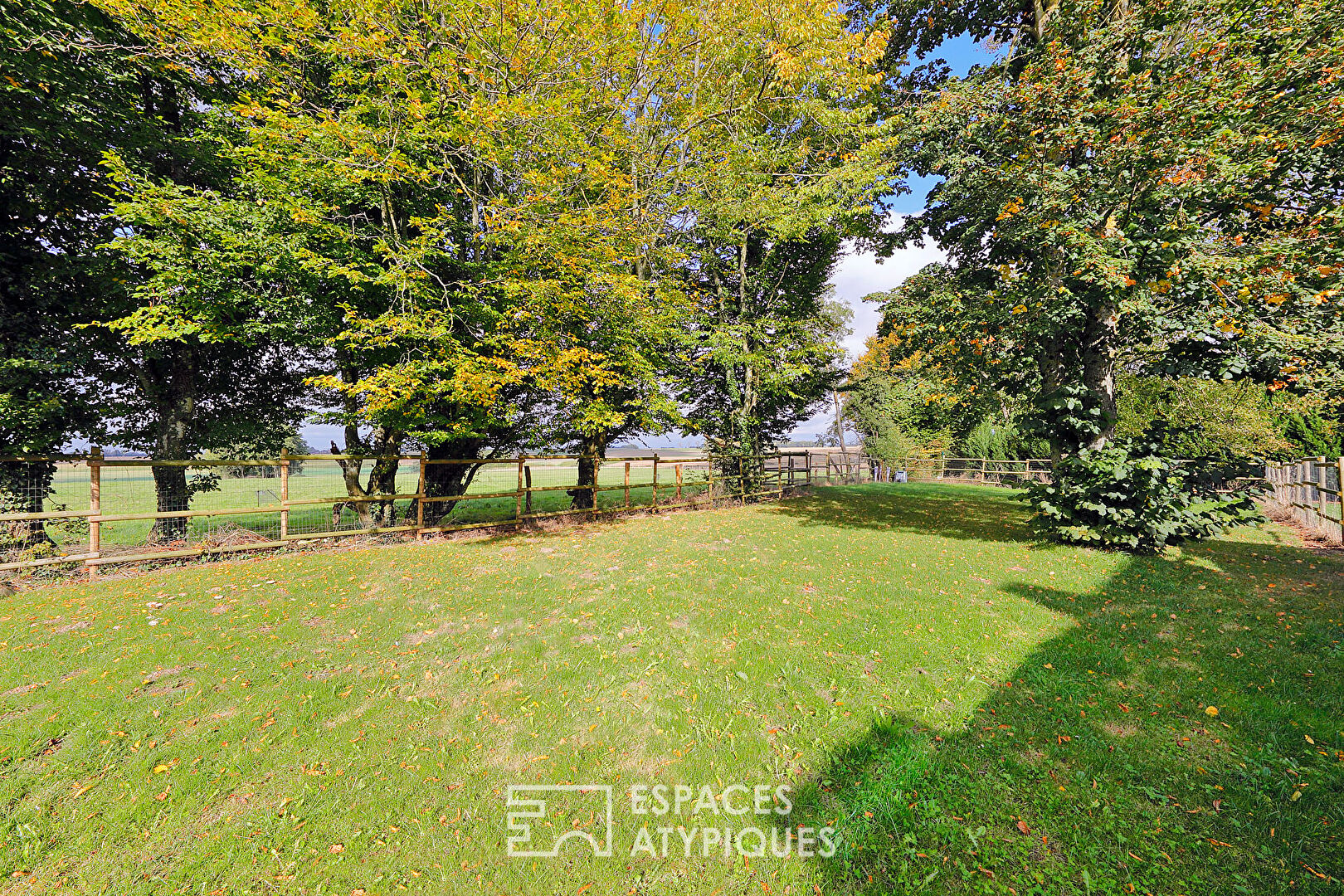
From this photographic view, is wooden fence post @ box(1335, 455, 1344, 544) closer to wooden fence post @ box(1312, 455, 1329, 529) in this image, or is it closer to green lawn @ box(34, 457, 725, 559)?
wooden fence post @ box(1312, 455, 1329, 529)

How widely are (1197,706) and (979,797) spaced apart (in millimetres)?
2640

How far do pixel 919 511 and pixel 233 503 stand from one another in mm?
20162

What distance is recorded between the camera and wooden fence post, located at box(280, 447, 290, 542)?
9023 millimetres

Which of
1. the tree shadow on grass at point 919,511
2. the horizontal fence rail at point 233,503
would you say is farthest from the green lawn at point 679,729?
the tree shadow on grass at point 919,511

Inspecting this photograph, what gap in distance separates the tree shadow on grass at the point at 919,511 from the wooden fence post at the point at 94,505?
14.3 m

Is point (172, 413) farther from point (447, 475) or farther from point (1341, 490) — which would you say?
point (1341, 490)

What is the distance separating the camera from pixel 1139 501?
8398 millimetres

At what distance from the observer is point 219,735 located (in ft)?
11.3

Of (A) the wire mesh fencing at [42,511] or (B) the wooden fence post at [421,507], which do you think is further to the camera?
(B) the wooden fence post at [421,507]

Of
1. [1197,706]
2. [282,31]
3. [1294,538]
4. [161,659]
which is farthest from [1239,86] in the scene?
Result: [282,31]

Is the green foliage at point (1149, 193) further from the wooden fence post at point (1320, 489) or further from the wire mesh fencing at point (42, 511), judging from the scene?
the wire mesh fencing at point (42, 511)

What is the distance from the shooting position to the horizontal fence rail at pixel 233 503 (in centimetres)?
736

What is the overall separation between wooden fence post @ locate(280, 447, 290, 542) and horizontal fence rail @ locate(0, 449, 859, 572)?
0.03m
